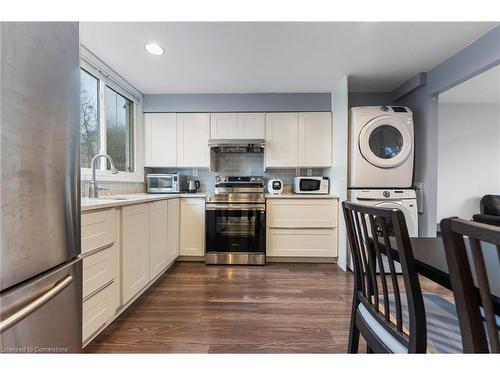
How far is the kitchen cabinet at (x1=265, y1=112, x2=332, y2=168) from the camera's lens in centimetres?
308

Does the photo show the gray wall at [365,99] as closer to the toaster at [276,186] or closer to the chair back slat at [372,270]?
the toaster at [276,186]

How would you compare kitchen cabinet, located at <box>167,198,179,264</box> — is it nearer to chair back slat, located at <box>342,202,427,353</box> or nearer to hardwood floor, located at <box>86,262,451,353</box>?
hardwood floor, located at <box>86,262,451,353</box>

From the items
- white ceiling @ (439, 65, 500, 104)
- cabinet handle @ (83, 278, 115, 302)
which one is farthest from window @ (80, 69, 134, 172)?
white ceiling @ (439, 65, 500, 104)

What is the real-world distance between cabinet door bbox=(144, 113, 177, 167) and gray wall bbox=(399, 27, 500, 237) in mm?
3011

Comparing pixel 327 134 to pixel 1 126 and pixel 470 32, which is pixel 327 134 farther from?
pixel 1 126

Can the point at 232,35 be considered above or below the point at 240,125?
above

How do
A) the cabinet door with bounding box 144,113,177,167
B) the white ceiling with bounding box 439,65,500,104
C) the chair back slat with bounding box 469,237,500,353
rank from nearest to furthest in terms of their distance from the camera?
the chair back slat with bounding box 469,237,500,353 < the white ceiling with bounding box 439,65,500,104 < the cabinet door with bounding box 144,113,177,167

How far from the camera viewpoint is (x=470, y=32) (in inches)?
72.3

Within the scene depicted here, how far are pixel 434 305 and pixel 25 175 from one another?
1.49 metres

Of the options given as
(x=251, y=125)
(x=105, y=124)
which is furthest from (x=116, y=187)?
(x=251, y=125)

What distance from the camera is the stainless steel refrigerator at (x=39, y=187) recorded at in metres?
0.57

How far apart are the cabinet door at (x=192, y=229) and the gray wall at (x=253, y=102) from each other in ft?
4.20

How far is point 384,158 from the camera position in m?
2.61
